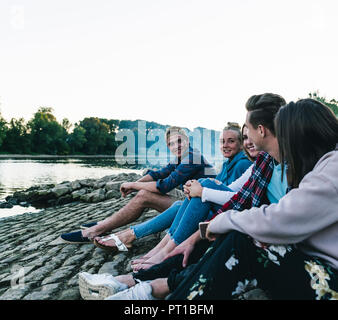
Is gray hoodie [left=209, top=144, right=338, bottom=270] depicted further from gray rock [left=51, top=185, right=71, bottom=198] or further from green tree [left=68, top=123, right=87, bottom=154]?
green tree [left=68, top=123, right=87, bottom=154]

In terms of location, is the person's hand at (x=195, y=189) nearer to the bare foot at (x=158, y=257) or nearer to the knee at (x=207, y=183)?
the knee at (x=207, y=183)

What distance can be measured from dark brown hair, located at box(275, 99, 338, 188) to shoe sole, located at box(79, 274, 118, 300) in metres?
1.42

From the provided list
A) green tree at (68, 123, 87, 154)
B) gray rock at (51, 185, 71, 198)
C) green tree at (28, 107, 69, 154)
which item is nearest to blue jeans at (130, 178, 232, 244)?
gray rock at (51, 185, 71, 198)

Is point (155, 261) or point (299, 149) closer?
point (299, 149)

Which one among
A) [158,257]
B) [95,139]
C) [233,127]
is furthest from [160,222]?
[95,139]

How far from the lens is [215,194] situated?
2.48 meters

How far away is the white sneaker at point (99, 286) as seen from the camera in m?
2.13

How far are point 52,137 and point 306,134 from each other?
73.9 m

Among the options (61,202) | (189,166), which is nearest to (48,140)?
(61,202)

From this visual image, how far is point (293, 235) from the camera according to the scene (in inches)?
58.7

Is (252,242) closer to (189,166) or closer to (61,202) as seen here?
(189,166)

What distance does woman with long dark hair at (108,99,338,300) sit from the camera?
4.67 ft

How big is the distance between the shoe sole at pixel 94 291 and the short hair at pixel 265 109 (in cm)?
156

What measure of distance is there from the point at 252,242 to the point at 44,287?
2176mm
